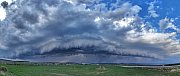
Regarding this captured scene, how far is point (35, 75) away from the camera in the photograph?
69.5m

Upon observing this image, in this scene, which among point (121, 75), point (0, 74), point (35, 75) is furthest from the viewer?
point (121, 75)

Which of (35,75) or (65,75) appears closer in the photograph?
(35,75)

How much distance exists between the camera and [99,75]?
80.1 meters

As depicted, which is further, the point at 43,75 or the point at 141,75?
the point at 141,75

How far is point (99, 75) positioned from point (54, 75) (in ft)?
34.5

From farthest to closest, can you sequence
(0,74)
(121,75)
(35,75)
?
(121,75) → (35,75) → (0,74)

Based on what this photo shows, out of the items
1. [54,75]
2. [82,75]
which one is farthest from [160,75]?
[54,75]

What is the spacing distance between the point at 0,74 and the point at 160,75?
34.8 meters

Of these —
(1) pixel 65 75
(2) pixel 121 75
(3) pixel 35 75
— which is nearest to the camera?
(3) pixel 35 75

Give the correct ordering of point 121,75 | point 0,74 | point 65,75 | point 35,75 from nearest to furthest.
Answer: point 0,74 → point 35,75 → point 65,75 → point 121,75

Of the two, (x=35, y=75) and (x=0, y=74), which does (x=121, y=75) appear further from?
(x=0, y=74)

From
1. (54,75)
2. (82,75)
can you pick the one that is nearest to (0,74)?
(54,75)

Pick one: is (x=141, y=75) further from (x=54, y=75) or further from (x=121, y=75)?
(x=54, y=75)

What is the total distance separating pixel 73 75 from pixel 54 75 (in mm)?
4735
